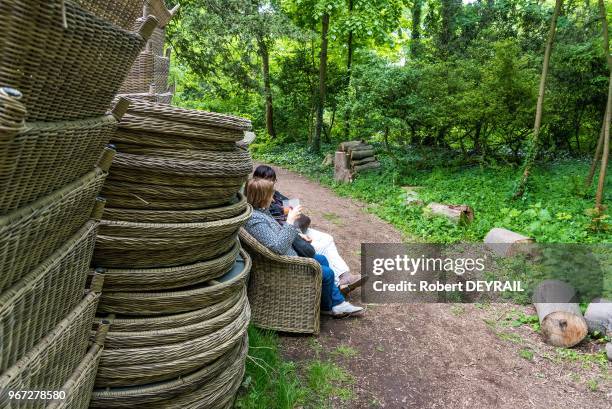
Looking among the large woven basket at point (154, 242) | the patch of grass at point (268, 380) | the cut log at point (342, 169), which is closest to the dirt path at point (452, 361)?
the patch of grass at point (268, 380)

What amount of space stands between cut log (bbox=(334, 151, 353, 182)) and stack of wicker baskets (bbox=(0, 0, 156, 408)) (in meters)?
9.69

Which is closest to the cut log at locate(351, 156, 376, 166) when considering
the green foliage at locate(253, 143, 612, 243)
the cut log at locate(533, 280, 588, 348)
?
the green foliage at locate(253, 143, 612, 243)

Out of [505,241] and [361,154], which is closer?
[505,241]

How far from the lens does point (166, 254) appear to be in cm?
214

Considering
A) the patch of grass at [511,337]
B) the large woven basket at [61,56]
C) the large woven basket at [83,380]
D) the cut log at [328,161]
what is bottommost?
the cut log at [328,161]

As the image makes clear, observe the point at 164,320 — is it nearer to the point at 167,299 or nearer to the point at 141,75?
the point at 167,299

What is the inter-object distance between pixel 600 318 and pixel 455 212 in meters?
3.21

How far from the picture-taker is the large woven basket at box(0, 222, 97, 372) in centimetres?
108

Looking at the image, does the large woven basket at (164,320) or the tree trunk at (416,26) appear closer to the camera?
the large woven basket at (164,320)

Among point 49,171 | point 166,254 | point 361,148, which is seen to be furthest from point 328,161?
point 49,171

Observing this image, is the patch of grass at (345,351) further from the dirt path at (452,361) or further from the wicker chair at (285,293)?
the wicker chair at (285,293)

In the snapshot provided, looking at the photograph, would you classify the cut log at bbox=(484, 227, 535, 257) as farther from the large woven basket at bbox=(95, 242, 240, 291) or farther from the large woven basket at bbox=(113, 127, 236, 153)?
the large woven basket at bbox=(113, 127, 236, 153)

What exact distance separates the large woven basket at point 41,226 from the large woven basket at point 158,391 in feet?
3.02

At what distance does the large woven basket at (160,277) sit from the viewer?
2039 millimetres
